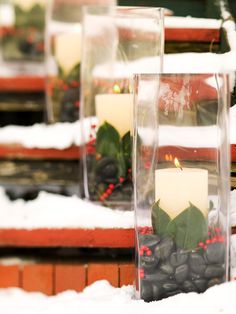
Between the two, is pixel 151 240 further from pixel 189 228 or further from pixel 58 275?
pixel 58 275

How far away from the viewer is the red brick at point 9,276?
134 cm

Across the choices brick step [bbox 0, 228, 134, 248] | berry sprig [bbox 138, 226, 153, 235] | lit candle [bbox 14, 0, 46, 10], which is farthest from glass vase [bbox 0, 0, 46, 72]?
berry sprig [bbox 138, 226, 153, 235]

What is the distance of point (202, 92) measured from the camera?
3.71 ft

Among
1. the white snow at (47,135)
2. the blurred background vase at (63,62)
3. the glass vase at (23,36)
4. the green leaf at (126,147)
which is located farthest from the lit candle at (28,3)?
the green leaf at (126,147)

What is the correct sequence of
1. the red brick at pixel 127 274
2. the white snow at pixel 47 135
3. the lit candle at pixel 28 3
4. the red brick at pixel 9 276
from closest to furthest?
the red brick at pixel 127 274, the red brick at pixel 9 276, the white snow at pixel 47 135, the lit candle at pixel 28 3

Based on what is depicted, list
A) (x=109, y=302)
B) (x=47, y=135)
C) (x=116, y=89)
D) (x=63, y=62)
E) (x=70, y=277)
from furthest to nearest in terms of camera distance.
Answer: (x=63, y=62)
(x=47, y=135)
(x=116, y=89)
(x=70, y=277)
(x=109, y=302)

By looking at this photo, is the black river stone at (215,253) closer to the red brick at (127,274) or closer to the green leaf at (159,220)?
the green leaf at (159,220)

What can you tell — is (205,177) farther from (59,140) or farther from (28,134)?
(28,134)

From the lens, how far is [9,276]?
1348 mm

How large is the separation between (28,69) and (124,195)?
122 cm

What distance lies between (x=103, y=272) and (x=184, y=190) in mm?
282

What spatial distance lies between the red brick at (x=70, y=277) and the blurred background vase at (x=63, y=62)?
1.61 ft

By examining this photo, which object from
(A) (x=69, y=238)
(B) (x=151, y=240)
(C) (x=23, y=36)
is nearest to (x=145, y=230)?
(B) (x=151, y=240)

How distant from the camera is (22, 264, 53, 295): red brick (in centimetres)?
132
